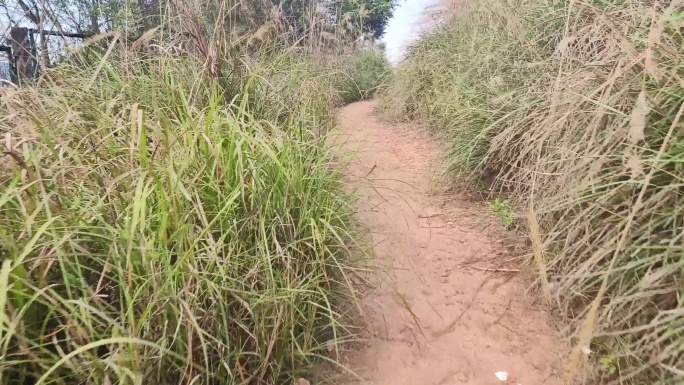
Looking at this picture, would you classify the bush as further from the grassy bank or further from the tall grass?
the tall grass

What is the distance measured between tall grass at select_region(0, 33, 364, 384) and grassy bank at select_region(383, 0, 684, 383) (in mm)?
849

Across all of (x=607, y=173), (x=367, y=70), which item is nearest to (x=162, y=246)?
(x=607, y=173)

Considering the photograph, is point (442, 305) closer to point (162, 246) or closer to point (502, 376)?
point (502, 376)

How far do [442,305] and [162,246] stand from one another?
137 cm

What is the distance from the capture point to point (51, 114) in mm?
1836

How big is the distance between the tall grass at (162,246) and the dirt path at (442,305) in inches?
9.9

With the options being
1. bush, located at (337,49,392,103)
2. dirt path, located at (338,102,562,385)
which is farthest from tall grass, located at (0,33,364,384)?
bush, located at (337,49,392,103)

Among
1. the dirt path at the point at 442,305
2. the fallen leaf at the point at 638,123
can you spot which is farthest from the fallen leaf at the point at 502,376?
the fallen leaf at the point at 638,123

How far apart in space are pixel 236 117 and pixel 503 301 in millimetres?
1555

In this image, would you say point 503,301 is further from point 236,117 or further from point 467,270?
point 236,117

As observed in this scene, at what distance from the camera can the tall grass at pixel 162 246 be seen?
1171mm

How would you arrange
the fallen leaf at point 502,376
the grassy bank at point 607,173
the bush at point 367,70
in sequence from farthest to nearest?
the bush at point 367,70, the fallen leaf at point 502,376, the grassy bank at point 607,173

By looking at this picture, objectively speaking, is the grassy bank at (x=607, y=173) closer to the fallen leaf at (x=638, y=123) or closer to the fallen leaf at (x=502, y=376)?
the fallen leaf at (x=638, y=123)

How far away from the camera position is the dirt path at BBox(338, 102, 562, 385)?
A: 5.81 ft
